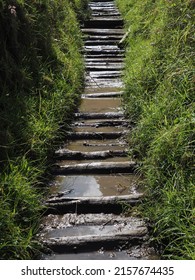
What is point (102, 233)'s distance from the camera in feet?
12.9

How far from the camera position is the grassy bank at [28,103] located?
3975 millimetres

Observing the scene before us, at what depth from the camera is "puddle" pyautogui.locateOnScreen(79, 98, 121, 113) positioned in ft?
22.1

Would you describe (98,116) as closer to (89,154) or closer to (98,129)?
(98,129)

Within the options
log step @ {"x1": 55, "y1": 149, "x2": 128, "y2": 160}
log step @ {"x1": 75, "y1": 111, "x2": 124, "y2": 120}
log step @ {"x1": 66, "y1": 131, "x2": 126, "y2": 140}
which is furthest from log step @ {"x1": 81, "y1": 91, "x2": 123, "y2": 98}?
log step @ {"x1": 55, "y1": 149, "x2": 128, "y2": 160}

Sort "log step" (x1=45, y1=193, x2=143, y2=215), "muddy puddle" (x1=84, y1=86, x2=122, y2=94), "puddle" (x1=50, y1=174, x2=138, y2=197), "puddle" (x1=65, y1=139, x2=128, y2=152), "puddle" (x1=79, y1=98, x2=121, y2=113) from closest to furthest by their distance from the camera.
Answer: "log step" (x1=45, y1=193, x2=143, y2=215)
"puddle" (x1=50, y1=174, x2=138, y2=197)
"puddle" (x1=65, y1=139, x2=128, y2=152)
"puddle" (x1=79, y1=98, x2=121, y2=113)
"muddy puddle" (x1=84, y1=86, x2=122, y2=94)

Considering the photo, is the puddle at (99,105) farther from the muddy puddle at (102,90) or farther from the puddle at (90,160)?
the puddle at (90,160)

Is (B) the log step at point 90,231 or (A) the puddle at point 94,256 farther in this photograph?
(B) the log step at point 90,231

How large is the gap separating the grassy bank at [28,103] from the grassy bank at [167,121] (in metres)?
1.16

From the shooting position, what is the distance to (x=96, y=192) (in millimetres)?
4574

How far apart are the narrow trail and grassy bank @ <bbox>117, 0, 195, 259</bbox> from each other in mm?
209

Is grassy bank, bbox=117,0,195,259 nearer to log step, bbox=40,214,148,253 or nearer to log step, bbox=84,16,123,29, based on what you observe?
log step, bbox=40,214,148,253

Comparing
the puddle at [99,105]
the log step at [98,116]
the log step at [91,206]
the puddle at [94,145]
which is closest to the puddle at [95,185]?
the log step at [91,206]

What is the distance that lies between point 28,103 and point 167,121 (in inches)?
79.6
